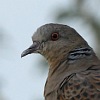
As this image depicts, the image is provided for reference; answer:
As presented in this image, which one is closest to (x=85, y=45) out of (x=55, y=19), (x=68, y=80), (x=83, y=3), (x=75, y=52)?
(x=75, y=52)

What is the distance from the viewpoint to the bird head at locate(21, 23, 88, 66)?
31.6ft

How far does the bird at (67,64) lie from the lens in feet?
28.7

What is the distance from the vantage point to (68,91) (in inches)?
346

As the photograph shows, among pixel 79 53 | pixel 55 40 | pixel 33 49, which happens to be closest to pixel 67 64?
pixel 79 53

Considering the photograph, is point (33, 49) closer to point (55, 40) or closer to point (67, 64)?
point (55, 40)

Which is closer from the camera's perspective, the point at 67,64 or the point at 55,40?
the point at 67,64

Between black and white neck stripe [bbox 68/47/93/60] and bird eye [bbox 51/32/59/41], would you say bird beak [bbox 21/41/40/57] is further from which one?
black and white neck stripe [bbox 68/47/93/60]

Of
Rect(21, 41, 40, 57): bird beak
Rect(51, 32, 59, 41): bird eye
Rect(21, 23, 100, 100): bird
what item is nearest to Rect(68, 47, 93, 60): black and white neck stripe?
Result: Rect(21, 23, 100, 100): bird

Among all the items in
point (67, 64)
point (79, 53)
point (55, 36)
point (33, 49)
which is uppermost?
point (55, 36)

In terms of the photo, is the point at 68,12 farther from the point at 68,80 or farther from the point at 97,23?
the point at 68,80

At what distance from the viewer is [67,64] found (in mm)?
9445

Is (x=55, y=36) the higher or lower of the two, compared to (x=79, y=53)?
higher

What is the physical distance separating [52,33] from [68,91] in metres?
1.10

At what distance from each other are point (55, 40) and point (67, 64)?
409mm
